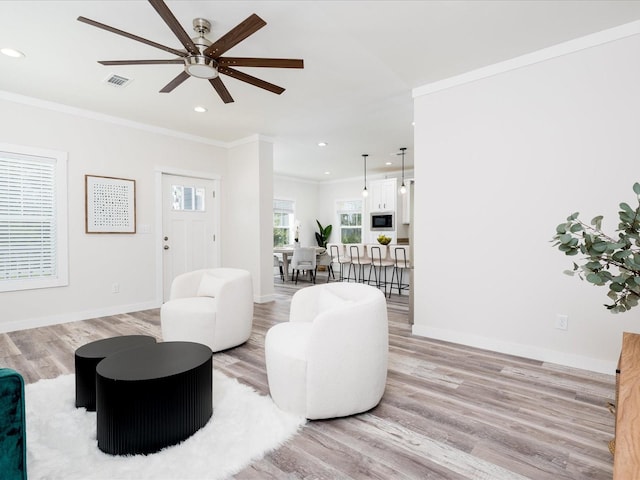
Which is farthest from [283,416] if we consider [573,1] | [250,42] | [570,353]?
[573,1]

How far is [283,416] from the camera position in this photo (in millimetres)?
2035

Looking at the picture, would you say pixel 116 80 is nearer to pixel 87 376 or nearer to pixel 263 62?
pixel 263 62

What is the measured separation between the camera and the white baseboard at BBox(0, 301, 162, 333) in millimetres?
3943

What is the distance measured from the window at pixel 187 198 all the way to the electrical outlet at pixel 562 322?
16.5 ft

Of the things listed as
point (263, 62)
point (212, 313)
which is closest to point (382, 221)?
point (212, 313)

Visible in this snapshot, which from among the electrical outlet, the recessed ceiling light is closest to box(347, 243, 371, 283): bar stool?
the electrical outlet

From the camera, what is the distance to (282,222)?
9523mm

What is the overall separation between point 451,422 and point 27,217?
489 centimetres

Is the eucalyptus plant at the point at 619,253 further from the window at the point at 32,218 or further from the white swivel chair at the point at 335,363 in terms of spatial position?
the window at the point at 32,218

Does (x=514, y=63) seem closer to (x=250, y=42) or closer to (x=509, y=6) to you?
(x=509, y=6)

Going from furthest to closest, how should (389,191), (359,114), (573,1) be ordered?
(389,191) → (359,114) → (573,1)

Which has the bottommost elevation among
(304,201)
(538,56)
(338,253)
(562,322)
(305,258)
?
(562,322)

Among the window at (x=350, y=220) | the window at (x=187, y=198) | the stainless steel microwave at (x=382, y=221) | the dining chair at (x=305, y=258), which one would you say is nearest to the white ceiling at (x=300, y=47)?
the window at (x=187, y=198)

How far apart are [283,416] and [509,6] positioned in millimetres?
3135
